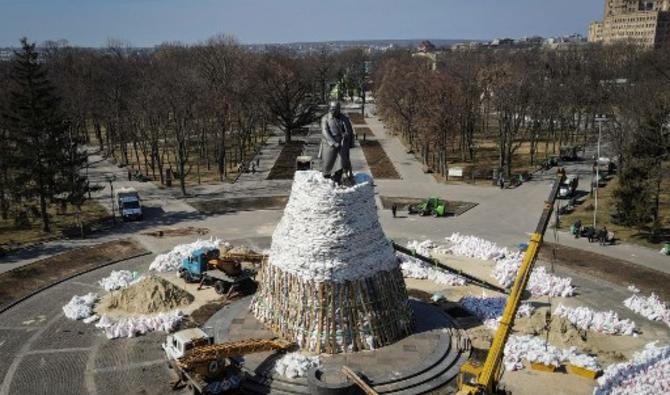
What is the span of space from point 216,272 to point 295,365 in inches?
455

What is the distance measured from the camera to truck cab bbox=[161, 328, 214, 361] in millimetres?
22438

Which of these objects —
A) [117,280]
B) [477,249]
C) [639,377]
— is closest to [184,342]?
[117,280]

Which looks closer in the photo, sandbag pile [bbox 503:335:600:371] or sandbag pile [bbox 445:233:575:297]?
sandbag pile [bbox 503:335:600:371]

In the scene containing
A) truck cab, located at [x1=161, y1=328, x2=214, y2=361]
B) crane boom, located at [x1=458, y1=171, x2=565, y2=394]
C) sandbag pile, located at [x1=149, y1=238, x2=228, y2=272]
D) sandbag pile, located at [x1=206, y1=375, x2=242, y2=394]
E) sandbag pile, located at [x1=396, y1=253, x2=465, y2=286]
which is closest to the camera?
crane boom, located at [x1=458, y1=171, x2=565, y2=394]

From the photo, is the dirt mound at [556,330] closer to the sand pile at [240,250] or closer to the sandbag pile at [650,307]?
the sandbag pile at [650,307]

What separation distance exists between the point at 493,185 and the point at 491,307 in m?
29.6

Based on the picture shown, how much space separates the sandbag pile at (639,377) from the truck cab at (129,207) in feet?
113

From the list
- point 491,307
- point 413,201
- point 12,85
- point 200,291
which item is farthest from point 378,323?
point 12,85

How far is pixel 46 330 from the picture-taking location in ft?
90.0

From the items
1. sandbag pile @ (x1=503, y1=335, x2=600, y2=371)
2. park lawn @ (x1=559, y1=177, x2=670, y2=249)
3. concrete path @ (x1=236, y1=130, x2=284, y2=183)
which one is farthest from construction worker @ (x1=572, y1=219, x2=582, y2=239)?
concrete path @ (x1=236, y1=130, x2=284, y2=183)

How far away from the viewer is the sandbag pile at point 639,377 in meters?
20.8

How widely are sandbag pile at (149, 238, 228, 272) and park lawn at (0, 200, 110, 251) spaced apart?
1006cm


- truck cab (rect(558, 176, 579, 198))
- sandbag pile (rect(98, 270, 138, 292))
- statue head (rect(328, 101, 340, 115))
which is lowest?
sandbag pile (rect(98, 270, 138, 292))

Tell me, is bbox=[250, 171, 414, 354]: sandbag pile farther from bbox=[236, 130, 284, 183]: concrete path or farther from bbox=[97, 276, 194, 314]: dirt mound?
bbox=[236, 130, 284, 183]: concrete path
